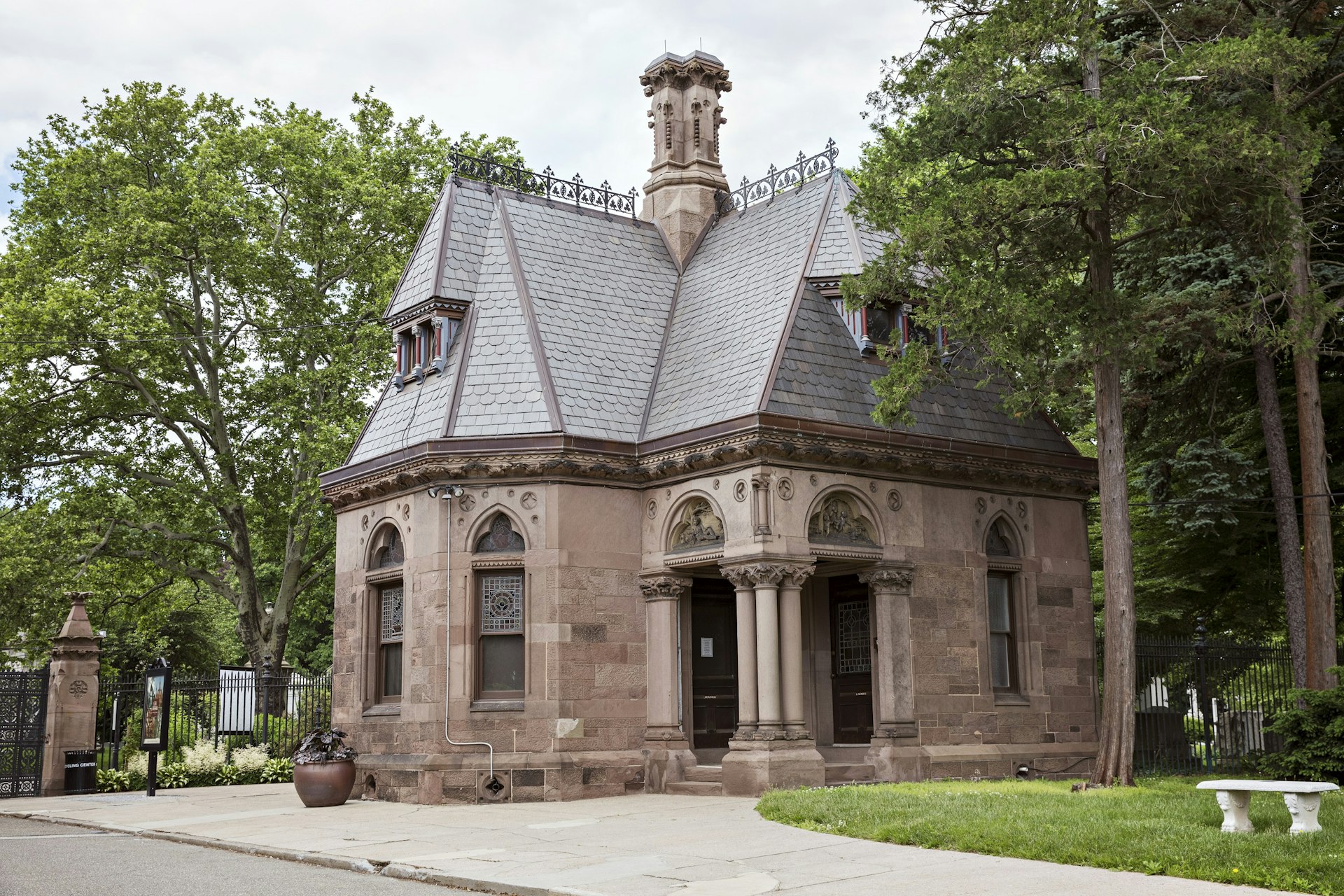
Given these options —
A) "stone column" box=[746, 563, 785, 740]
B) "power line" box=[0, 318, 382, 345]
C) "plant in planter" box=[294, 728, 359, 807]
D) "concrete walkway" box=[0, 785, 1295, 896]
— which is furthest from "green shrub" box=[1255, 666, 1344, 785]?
"power line" box=[0, 318, 382, 345]

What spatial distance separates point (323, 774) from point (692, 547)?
633 cm

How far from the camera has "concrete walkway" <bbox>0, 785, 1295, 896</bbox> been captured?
391 inches

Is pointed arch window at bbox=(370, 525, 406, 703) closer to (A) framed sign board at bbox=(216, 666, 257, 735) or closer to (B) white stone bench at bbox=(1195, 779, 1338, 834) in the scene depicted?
(A) framed sign board at bbox=(216, 666, 257, 735)

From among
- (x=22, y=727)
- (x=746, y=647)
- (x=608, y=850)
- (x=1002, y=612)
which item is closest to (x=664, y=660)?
(x=746, y=647)

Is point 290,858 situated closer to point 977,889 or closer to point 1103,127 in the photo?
point 977,889

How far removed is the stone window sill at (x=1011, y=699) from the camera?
821 inches

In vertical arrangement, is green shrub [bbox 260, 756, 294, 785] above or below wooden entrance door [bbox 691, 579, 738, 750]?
→ below

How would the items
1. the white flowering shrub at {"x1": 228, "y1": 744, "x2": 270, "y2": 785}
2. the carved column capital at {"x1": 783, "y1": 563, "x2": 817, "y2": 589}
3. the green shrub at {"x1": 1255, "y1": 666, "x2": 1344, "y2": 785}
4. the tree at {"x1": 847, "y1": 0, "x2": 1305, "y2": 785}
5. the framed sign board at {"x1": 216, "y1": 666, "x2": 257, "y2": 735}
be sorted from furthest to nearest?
the white flowering shrub at {"x1": 228, "y1": 744, "x2": 270, "y2": 785} → the framed sign board at {"x1": 216, "y1": 666, "x2": 257, "y2": 735} → the carved column capital at {"x1": 783, "y1": 563, "x2": 817, "y2": 589} → the green shrub at {"x1": 1255, "y1": 666, "x2": 1344, "y2": 785} → the tree at {"x1": 847, "y1": 0, "x2": 1305, "y2": 785}

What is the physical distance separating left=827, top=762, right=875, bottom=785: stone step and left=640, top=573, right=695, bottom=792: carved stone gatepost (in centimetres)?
206

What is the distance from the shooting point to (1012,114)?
17734 millimetres

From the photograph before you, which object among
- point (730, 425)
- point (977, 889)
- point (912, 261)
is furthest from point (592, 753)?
point (977, 889)

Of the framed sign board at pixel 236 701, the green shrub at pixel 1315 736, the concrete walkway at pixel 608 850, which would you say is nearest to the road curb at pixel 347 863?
the concrete walkway at pixel 608 850

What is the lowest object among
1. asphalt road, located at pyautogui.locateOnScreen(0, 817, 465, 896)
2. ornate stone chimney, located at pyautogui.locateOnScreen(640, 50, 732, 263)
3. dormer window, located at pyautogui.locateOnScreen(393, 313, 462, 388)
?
asphalt road, located at pyautogui.locateOnScreen(0, 817, 465, 896)

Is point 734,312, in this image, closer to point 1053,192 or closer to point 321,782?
point 1053,192
